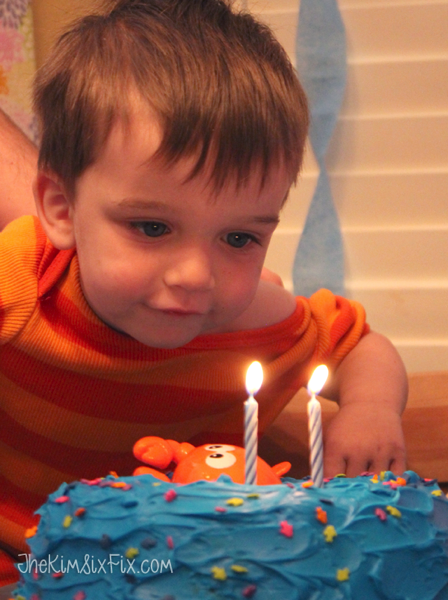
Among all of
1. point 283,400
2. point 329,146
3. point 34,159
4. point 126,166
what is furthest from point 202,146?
point 329,146

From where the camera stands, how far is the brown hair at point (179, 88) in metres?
0.70

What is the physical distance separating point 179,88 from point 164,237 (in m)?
0.15

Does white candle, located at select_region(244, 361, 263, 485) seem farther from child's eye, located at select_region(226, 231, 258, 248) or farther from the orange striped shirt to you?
the orange striped shirt

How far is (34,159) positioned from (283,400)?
2.08ft

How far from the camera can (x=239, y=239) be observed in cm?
75

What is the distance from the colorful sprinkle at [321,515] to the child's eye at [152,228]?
31 cm

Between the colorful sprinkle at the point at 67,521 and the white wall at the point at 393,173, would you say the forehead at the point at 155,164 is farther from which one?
the white wall at the point at 393,173

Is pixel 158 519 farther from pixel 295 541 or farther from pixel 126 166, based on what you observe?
pixel 126 166

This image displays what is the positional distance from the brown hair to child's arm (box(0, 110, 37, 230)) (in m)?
0.38

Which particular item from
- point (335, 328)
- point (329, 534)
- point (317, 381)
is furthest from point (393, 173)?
point (329, 534)

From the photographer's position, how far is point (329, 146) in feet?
6.10

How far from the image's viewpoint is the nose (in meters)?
0.69

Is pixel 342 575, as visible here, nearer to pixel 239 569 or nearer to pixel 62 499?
pixel 239 569

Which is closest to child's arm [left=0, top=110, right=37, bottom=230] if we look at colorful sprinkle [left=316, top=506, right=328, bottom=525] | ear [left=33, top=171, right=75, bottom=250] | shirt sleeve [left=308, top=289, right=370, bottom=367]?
ear [left=33, top=171, right=75, bottom=250]
